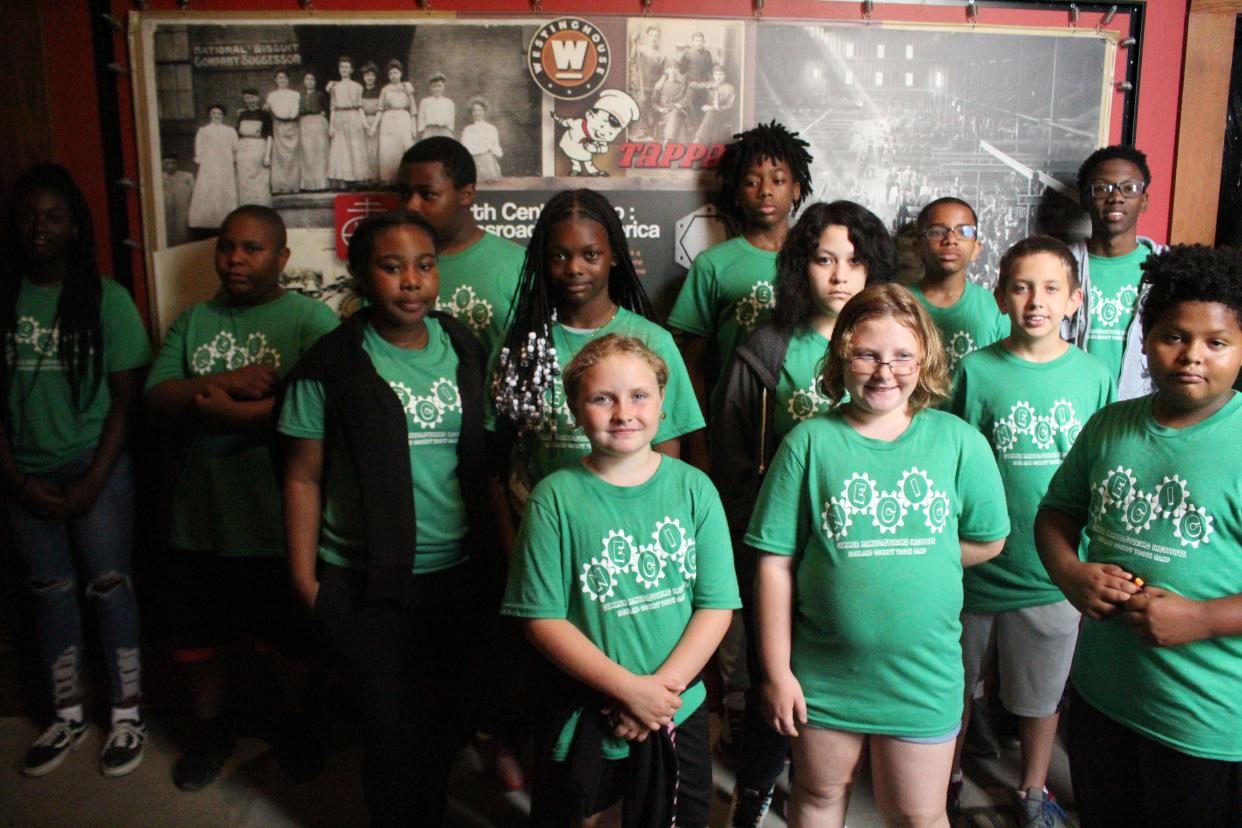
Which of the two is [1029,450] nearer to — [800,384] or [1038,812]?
[800,384]

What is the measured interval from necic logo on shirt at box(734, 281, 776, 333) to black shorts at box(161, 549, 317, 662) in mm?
1548

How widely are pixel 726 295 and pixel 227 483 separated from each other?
1.58 m

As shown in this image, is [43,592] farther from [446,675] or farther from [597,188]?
[597,188]

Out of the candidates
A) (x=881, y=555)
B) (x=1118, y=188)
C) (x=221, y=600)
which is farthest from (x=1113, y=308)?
(x=221, y=600)

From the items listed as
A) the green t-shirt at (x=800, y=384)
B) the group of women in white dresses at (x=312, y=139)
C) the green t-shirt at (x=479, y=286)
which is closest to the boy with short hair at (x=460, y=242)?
the green t-shirt at (x=479, y=286)

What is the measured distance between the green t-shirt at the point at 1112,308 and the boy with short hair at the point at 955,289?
31 cm

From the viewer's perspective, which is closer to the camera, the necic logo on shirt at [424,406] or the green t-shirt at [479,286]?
the necic logo on shirt at [424,406]

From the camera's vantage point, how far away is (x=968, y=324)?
255 centimetres

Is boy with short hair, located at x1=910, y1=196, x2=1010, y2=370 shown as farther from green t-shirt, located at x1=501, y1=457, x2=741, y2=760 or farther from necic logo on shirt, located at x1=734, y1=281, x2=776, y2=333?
green t-shirt, located at x1=501, y1=457, x2=741, y2=760

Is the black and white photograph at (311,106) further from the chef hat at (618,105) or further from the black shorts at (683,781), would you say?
the black shorts at (683,781)

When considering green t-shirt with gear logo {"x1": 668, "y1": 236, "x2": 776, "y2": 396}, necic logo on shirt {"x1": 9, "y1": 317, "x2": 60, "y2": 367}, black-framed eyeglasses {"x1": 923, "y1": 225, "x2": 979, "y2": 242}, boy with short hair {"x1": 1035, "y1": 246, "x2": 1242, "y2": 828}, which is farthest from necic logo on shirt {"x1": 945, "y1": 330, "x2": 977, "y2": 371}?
necic logo on shirt {"x1": 9, "y1": 317, "x2": 60, "y2": 367}

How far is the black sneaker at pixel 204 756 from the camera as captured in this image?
242 centimetres

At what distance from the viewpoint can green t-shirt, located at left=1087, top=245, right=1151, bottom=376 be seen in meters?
2.64

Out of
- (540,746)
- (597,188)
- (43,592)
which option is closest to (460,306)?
(597,188)
